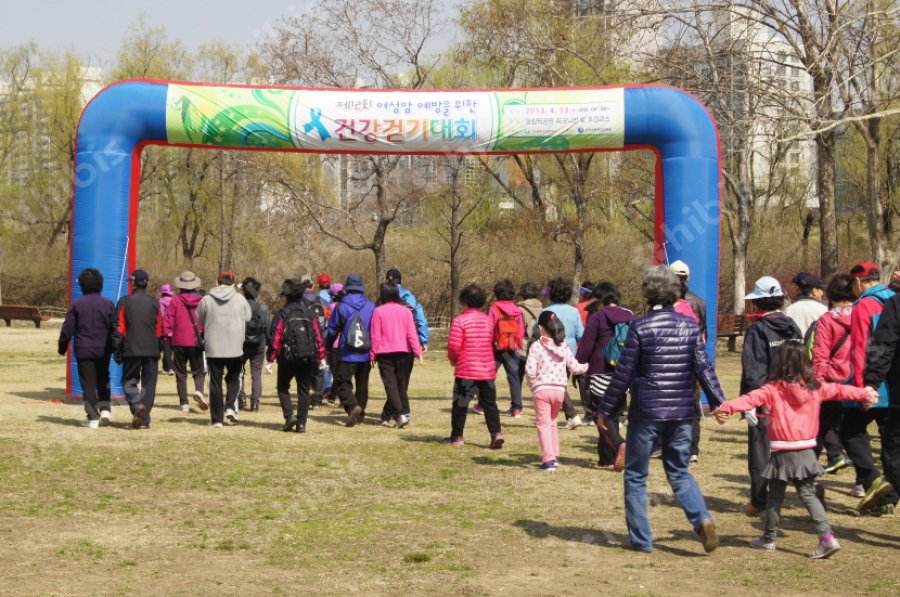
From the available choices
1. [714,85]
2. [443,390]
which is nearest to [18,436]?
[443,390]

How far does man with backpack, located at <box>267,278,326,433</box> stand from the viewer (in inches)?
502

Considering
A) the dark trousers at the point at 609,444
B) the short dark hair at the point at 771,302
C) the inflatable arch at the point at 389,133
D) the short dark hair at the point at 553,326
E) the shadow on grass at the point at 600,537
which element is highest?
the inflatable arch at the point at 389,133

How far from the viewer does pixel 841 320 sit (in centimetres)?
910

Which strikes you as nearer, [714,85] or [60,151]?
[714,85]

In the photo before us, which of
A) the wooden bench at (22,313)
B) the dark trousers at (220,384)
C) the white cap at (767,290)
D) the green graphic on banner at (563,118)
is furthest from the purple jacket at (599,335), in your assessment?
the wooden bench at (22,313)

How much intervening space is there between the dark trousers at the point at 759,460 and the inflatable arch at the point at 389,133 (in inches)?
286

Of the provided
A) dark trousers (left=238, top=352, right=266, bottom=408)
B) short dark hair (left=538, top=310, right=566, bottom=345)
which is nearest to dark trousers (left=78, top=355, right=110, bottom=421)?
dark trousers (left=238, top=352, right=266, bottom=408)

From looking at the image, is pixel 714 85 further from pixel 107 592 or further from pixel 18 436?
pixel 107 592

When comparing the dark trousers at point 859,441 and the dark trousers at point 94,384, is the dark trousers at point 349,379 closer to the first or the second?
the dark trousers at point 94,384

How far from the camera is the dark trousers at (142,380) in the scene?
13008 millimetres

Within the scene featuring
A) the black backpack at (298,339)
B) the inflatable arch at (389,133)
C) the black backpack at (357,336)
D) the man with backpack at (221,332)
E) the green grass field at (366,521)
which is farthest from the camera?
the inflatable arch at (389,133)

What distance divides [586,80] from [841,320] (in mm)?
25483

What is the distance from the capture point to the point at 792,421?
748 centimetres

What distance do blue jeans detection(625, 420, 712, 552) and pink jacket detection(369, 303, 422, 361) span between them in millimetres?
6121
